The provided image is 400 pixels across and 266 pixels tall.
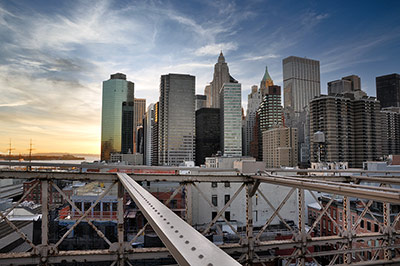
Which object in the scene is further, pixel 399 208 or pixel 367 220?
pixel 367 220

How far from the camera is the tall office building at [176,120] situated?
15888cm

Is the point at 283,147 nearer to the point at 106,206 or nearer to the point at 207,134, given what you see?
the point at 207,134

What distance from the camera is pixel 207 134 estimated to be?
18725 centimetres

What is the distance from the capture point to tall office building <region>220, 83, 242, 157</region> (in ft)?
521

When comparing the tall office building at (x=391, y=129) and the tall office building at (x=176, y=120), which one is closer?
the tall office building at (x=391, y=129)

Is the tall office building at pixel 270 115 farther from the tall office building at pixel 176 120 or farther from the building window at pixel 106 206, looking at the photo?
the building window at pixel 106 206

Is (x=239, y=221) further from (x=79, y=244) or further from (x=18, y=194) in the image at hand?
(x=18, y=194)

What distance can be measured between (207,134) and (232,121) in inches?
1211

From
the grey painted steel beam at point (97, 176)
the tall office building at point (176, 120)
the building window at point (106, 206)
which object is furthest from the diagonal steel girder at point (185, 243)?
the tall office building at point (176, 120)

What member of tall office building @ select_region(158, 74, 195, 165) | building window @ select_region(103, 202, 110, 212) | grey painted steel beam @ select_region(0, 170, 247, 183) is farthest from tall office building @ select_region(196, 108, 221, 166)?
grey painted steel beam @ select_region(0, 170, 247, 183)

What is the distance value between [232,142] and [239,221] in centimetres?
12383

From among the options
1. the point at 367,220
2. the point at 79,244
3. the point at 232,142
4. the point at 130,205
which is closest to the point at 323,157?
the point at 232,142

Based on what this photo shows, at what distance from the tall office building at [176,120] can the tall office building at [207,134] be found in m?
19.8

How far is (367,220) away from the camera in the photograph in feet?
102
